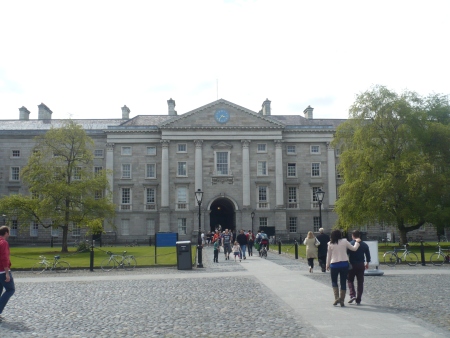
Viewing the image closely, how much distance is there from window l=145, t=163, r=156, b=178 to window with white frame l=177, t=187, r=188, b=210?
3841 mm

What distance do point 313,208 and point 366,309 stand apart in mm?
50846

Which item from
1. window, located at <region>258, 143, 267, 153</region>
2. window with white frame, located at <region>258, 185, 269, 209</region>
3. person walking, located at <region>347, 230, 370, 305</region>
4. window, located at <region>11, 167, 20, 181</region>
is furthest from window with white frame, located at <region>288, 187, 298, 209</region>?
person walking, located at <region>347, 230, 370, 305</region>

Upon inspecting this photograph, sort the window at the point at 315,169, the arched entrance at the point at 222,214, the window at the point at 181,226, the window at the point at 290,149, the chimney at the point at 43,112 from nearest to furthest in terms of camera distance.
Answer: the window at the point at 181,226 → the window at the point at 315,169 → the window at the point at 290,149 → the arched entrance at the point at 222,214 → the chimney at the point at 43,112

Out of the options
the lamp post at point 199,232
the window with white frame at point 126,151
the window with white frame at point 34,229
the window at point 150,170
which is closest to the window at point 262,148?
the window at point 150,170

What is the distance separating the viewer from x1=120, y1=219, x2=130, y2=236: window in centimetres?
6124

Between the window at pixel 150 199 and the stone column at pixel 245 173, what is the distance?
10.9 m

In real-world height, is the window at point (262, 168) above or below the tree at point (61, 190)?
above

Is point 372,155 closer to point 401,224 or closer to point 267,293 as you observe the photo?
point 401,224

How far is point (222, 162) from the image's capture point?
2437 inches

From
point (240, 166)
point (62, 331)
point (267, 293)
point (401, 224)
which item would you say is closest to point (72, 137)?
point (240, 166)

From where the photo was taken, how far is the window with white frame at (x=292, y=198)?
62438 millimetres

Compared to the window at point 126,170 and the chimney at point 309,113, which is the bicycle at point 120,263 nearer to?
the window at point 126,170

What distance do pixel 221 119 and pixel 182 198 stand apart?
1054cm

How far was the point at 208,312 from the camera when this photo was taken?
12.1 meters
